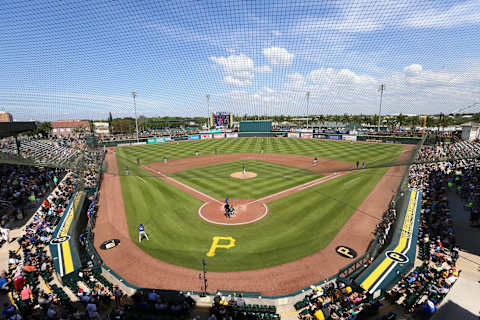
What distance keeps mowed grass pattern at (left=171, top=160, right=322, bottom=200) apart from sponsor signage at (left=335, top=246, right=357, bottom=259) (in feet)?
30.2

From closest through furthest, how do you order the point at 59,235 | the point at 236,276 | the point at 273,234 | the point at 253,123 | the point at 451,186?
the point at 236,276, the point at 59,235, the point at 273,234, the point at 451,186, the point at 253,123

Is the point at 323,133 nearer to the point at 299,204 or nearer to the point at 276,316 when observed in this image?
the point at 299,204

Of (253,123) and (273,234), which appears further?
(253,123)

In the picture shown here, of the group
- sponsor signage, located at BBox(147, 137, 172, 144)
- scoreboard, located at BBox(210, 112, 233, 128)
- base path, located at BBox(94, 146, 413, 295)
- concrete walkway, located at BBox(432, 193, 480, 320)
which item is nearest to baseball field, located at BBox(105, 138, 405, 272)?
base path, located at BBox(94, 146, 413, 295)

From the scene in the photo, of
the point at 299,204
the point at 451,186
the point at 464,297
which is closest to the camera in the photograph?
the point at 464,297

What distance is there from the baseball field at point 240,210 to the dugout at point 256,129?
41888 millimetres

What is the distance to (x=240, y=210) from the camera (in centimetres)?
1830

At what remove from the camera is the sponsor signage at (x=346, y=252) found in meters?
12.5

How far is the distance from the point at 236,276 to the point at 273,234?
14.4 feet

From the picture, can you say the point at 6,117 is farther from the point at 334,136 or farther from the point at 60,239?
the point at 334,136

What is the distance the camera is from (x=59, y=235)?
13.6 m

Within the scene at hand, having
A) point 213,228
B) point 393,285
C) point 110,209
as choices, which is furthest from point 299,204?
point 110,209

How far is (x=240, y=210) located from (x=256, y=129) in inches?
2365

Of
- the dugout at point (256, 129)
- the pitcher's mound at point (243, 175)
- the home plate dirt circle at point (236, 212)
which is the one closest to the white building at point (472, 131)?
the pitcher's mound at point (243, 175)
